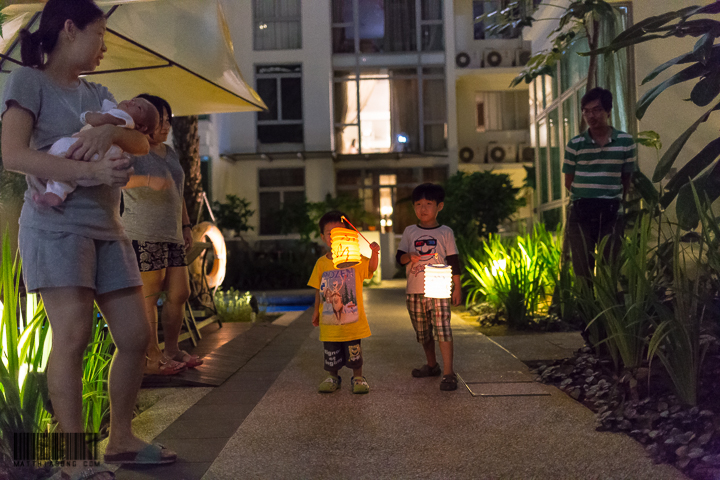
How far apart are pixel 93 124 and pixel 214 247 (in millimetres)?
5742

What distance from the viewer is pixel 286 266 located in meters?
17.6

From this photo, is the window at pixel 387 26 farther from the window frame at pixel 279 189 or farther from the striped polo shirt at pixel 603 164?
the striped polo shirt at pixel 603 164

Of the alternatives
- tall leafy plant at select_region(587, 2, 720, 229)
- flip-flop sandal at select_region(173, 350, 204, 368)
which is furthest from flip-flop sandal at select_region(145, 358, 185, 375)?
tall leafy plant at select_region(587, 2, 720, 229)

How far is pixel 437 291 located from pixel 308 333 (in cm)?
336

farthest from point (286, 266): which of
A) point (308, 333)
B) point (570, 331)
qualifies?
point (570, 331)

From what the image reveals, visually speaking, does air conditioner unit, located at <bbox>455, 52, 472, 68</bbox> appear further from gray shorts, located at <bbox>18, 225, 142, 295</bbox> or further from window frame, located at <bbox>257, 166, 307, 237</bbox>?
gray shorts, located at <bbox>18, 225, 142, 295</bbox>

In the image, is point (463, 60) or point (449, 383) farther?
point (463, 60)

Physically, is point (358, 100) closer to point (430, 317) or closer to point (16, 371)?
point (430, 317)

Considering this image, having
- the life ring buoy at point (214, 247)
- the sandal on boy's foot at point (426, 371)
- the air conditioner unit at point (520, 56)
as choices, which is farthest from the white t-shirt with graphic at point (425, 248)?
the air conditioner unit at point (520, 56)

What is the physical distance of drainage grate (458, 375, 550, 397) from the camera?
364 cm

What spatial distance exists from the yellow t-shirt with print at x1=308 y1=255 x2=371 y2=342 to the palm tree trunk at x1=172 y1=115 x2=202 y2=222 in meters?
4.80

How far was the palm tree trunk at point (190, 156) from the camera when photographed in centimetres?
837

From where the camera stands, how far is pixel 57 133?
2.29 metres

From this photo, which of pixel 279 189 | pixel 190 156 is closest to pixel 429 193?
pixel 190 156
